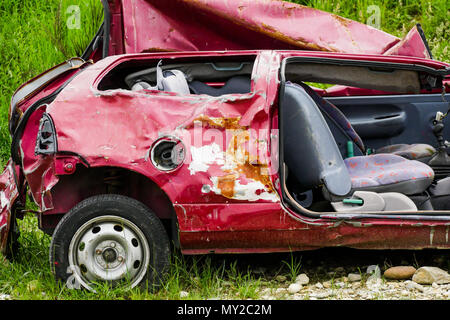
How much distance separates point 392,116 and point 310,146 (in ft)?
4.76

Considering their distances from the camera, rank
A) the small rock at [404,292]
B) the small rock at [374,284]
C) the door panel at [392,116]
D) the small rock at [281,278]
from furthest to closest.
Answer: the door panel at [392,116], the small rock at [281,278], the small rock at [374,284], the small rock at [404,292]

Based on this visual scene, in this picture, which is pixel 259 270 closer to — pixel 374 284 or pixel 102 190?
pixel 374 284

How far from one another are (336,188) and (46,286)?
72.1 inches

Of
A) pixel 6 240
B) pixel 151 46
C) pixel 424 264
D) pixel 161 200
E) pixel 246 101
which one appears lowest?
pixel 424 264

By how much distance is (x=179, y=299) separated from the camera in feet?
11.2

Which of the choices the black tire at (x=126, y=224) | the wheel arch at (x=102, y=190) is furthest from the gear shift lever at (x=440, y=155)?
the black tire at (x=126, y=224)

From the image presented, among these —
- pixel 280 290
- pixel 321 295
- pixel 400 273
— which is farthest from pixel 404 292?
pixel 280 290

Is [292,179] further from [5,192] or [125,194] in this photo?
[5,192]

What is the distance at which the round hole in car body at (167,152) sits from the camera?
11.5 feet

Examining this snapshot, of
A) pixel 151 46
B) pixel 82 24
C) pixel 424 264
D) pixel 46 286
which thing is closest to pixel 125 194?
pixel 46 286

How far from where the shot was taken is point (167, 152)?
3.54 m

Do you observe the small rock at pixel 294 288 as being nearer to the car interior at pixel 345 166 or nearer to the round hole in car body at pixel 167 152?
the car interior at pixel 345 166

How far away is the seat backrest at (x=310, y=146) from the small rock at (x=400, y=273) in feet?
1.83

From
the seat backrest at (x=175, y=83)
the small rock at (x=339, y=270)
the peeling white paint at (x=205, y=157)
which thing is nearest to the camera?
the peeling white paint at (x=205, y=157)
